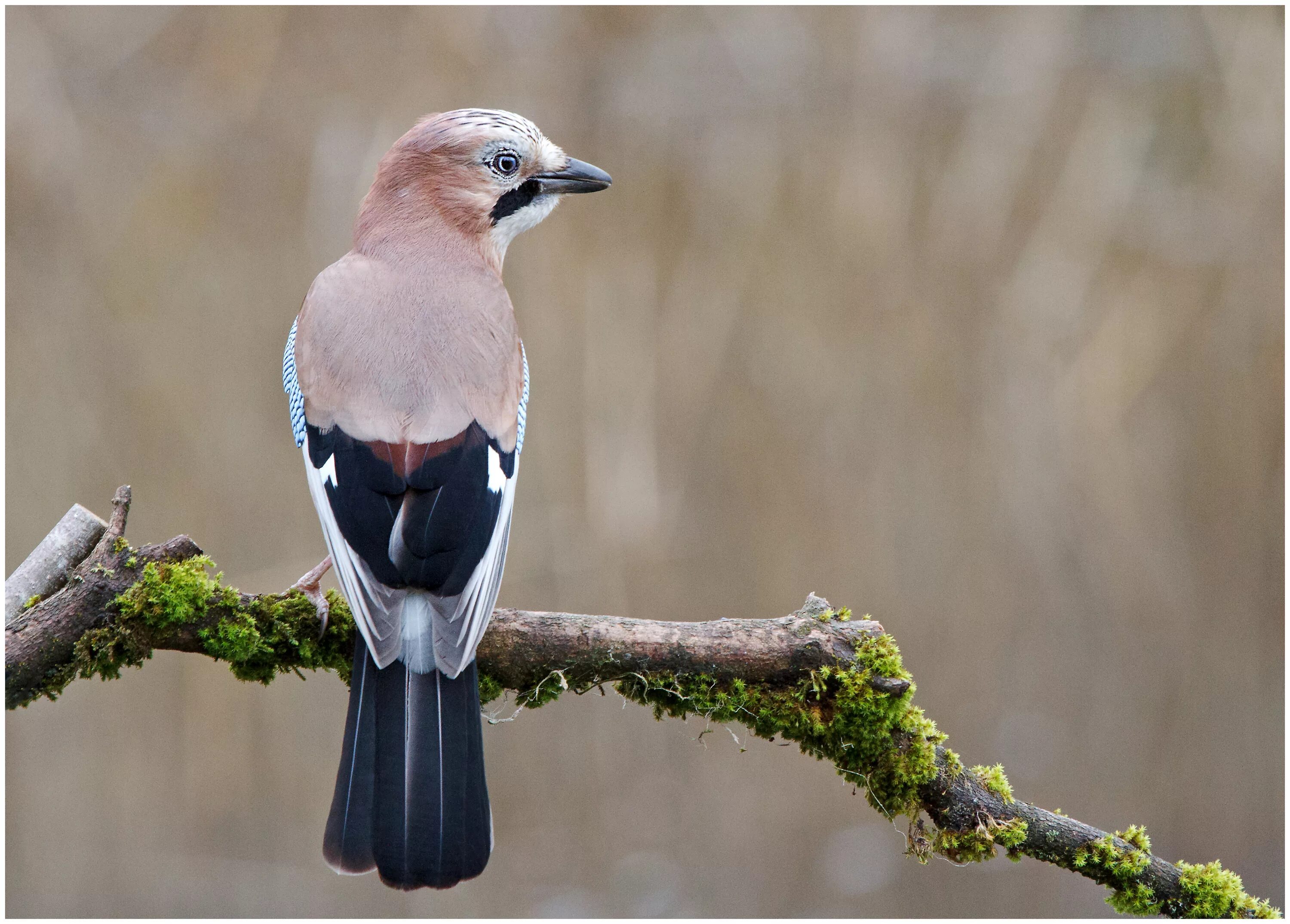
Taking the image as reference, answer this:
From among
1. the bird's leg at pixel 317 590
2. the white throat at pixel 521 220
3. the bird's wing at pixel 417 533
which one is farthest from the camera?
the white throat at pixel 521 220

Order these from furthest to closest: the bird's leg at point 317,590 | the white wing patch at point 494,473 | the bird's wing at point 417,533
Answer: the white wing patch at point 494,473 < the bird's leg at point 317,590 < the bird's wing at point 417,533

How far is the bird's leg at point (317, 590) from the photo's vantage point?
2047 millimetres

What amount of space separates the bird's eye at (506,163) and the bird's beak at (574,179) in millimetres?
66

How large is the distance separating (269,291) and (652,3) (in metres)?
1.97

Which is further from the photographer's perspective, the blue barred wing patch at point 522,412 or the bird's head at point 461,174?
the bird's head at point 461,174

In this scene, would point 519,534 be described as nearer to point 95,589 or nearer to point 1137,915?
point 95,589

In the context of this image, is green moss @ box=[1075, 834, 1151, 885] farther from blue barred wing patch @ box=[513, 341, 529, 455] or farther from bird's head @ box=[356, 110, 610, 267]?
bird's head @ box=[356, 110, 610, 267]

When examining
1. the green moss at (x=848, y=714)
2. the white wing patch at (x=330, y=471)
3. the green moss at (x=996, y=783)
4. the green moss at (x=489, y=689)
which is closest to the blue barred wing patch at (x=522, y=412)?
the white wing patch at (x=330, y=471)

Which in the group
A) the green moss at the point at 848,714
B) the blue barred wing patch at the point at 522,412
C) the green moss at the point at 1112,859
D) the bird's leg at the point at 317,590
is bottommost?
the green moss at the point at 1112,859

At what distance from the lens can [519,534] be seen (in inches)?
184

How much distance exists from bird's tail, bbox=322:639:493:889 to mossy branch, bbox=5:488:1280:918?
0.14m

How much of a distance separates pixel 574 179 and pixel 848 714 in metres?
1.63

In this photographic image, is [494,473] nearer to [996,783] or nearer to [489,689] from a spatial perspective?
[489,689]

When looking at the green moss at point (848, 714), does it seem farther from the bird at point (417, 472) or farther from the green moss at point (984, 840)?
the bird at point (417, 472)
